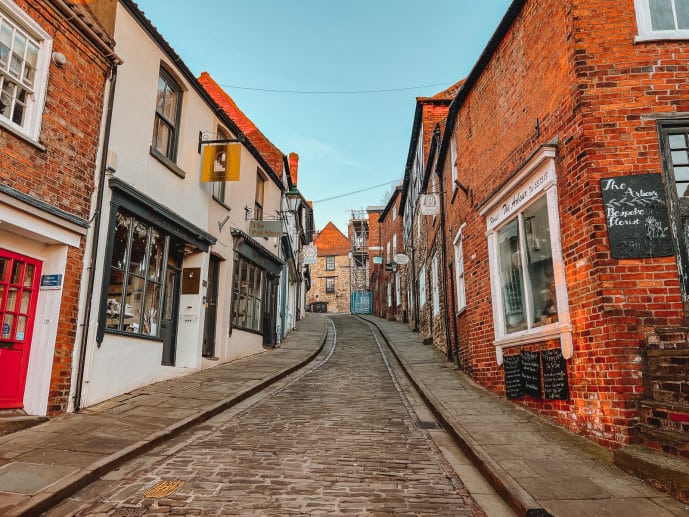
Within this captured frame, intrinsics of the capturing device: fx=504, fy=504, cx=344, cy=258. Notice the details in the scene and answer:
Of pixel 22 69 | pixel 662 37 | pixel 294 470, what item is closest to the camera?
pixel 294 470

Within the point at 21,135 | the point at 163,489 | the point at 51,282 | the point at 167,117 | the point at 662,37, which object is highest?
the point at 167,117

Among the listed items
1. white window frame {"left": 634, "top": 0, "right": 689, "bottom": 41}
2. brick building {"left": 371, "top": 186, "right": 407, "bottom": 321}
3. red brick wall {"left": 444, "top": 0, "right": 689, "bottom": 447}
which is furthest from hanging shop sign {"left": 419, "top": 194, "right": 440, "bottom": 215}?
brick building {"left": 371, "top": 186, "right": 407, "bottom": 321}

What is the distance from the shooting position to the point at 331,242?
5416cm

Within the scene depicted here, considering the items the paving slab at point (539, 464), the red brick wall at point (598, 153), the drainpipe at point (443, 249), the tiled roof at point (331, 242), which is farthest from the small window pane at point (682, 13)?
the tiled roof at point (331, 242)

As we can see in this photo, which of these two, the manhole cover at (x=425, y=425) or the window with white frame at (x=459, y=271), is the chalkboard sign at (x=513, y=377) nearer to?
the manhole cover at (x=425, y=425)

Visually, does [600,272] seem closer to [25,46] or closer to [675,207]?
[675,207]

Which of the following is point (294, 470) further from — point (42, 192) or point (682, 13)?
point (682, 13)

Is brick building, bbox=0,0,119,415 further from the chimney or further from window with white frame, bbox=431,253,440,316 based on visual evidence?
the chimney

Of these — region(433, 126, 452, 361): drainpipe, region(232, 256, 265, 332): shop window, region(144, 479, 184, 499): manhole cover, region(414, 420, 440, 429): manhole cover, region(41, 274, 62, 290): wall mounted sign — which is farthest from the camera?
region(232, 256, 265, 332): shop window

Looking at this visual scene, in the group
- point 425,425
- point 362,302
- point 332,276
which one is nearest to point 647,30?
point 425,425

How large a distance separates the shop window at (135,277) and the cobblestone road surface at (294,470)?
260 cm

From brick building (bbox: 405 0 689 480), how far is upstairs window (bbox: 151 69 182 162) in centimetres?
651

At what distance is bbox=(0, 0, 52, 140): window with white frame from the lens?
20.7 ft

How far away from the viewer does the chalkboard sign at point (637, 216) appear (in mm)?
Result: 5672
